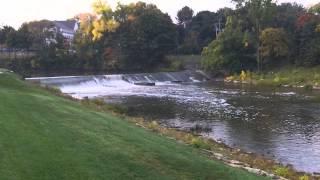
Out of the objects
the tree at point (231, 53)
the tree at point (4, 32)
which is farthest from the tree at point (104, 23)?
the tree at point (231, 53)

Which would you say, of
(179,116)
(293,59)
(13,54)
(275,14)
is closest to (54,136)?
(179,116)

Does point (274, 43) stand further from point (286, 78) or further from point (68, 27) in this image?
point (68, 27)

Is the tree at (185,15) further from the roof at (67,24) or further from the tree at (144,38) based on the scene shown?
the roof at (67,24)

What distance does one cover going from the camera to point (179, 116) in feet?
113

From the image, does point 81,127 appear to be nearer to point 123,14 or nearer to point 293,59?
point 293,59

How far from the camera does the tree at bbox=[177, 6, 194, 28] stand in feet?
424

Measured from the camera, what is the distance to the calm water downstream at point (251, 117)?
74.8 feet

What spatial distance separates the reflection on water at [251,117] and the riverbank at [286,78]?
10.9 m

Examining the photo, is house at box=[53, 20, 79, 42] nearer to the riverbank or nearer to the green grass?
the riverbank

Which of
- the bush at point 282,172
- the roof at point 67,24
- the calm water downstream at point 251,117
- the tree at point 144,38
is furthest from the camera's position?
the roof at point 67,24

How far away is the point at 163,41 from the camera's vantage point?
94.8 metres

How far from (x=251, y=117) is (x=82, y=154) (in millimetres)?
22694

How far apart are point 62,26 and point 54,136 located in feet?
427

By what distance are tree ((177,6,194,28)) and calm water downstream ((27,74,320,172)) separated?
77.4 meters
